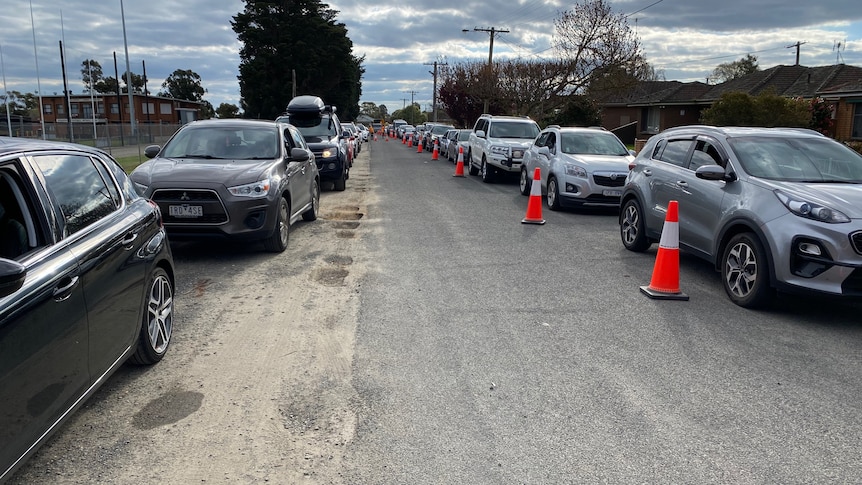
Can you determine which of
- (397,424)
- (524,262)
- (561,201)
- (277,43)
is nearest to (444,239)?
(524,262)

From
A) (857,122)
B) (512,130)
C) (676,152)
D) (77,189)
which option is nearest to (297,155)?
(676,152)

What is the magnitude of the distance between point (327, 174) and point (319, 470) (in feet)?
43.8

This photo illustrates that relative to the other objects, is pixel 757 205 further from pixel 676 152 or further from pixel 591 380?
pixel 591 380

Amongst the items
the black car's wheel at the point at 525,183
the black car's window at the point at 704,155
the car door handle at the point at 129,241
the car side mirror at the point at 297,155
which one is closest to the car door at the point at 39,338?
the car door handle at the point at 129,241

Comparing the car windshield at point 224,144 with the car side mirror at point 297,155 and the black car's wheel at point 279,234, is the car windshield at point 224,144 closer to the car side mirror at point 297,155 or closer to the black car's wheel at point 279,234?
the car side mirror at point 297,155

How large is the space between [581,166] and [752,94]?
3227 cm

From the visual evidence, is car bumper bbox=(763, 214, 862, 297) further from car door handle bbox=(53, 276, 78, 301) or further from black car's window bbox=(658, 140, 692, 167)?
car door handle bbox=(53, 276, 78, 301)

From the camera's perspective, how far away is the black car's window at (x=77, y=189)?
3576mm

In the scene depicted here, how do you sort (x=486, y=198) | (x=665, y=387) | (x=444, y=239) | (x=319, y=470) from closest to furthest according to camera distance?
(x=319, y=470) → (x=665, y=387) → (x=444, y=239) → (x=486, y=198)

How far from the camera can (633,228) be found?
29.3 ft

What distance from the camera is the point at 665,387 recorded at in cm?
437

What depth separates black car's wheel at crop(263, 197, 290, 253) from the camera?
330 inches

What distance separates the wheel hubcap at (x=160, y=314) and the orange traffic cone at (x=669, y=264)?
4.49m

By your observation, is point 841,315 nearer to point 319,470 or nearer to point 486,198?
point 319,470
